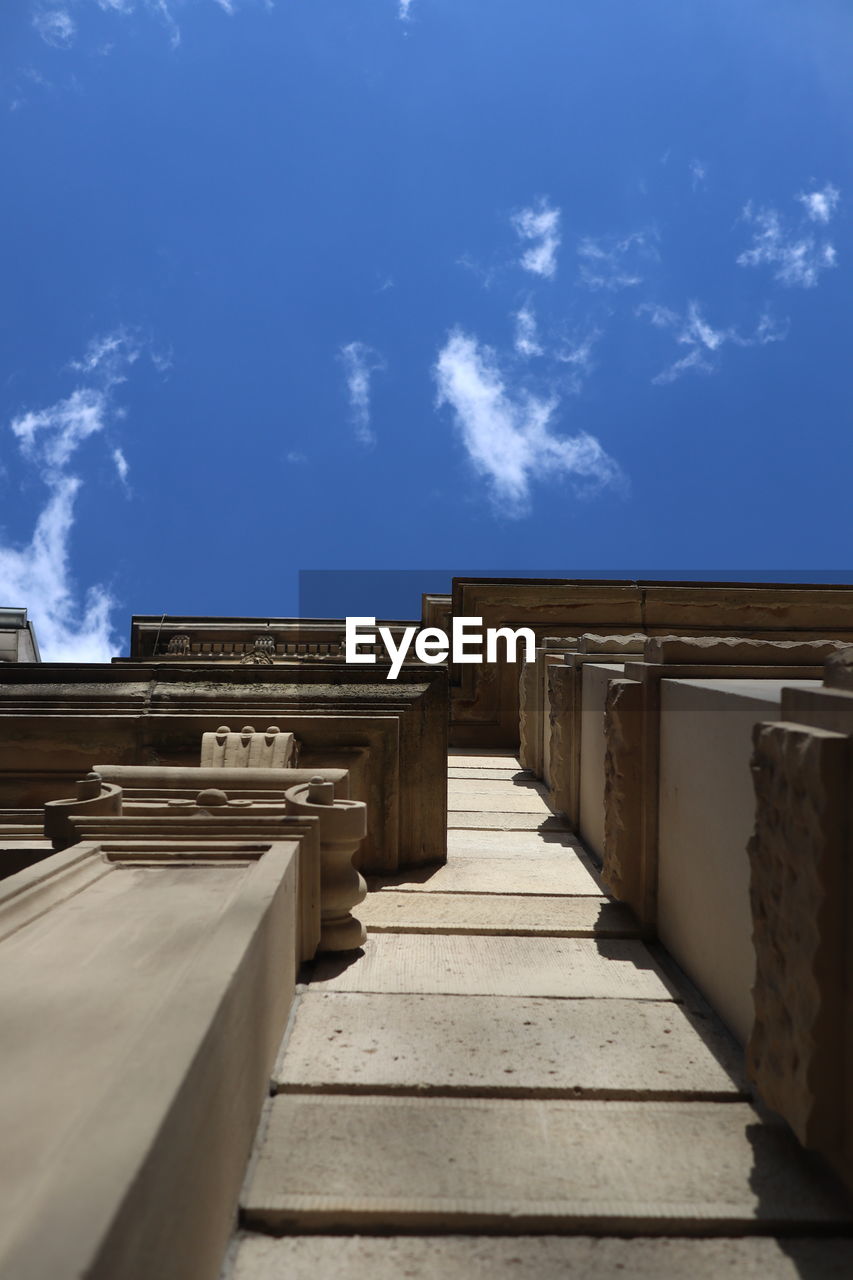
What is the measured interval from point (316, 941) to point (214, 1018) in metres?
1.54

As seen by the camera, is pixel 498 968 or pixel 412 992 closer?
pixel 412 992

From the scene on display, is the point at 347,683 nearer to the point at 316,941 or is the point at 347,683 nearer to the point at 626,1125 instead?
the point at 316,941

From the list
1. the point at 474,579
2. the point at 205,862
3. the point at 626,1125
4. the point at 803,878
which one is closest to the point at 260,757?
the point at 205,862

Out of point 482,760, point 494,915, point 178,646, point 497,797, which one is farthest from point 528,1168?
point 178,646

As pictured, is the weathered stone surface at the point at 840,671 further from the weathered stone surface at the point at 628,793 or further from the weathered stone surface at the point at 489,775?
the weathered stone surface at the point at 489,775

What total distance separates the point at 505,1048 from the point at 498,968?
630 mm

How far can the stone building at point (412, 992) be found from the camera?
154cm

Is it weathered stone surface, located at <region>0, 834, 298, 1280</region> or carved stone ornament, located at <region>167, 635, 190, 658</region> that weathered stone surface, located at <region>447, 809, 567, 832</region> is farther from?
carved stone ornament, located at <region>167, 635, 190, 658</region>

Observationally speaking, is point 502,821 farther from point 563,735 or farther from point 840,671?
point 840,671

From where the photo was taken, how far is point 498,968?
315 centimetres

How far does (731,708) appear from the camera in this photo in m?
2.68

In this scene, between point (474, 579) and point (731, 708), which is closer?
point (731, 708)

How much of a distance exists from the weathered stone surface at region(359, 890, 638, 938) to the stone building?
25 millimetres

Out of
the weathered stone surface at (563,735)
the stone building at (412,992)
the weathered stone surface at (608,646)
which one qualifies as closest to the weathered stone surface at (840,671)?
the stone building at (412,992)
